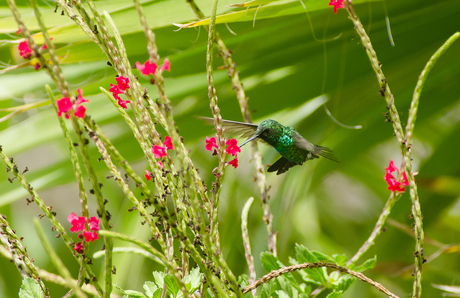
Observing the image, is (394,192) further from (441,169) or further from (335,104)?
(441,169)

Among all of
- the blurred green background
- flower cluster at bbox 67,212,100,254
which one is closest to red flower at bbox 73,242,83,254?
flower cluster at bbox 67,212,100,254

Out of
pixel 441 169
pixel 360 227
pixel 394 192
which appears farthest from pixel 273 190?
pixel 360 227

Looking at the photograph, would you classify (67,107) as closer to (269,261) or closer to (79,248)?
(79,248)

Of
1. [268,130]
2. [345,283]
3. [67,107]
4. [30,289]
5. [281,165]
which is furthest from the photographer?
[281,165]

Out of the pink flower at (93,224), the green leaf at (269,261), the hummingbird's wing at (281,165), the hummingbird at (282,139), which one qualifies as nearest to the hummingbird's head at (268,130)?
the hummingbird at (282,139)

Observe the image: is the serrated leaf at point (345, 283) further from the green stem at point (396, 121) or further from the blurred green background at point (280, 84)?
the blurred green background at point (280, 84)

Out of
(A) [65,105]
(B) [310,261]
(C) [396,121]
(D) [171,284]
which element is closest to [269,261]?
(B) [310,261]

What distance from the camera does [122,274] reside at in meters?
0.95

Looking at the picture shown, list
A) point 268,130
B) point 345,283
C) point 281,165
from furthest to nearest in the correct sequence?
point 281,165 → point 268,130 → point 345,283

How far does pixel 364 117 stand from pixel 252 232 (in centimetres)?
43

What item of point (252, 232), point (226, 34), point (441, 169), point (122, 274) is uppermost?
point (226, 34)

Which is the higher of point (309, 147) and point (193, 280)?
point (309, 147)

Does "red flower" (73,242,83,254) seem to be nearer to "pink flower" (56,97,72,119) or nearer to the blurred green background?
"pink flower" (56,97,72,119)

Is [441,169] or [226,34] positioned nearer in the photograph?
[226,34]
